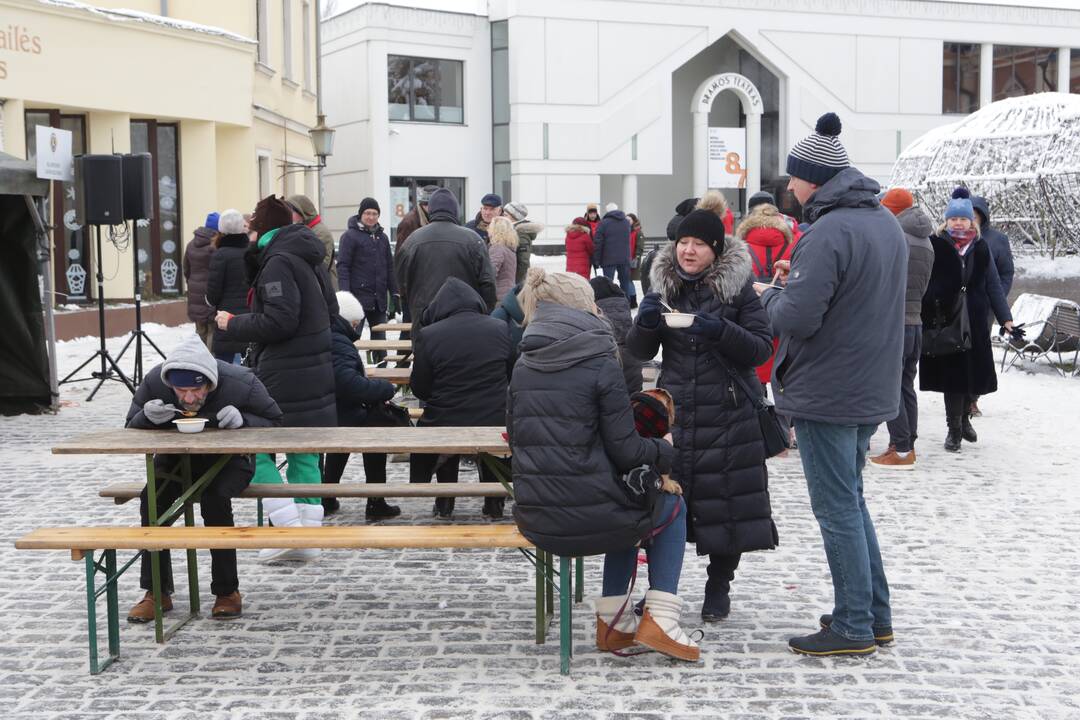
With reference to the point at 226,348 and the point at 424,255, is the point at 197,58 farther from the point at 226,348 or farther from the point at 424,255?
the point at 424,255

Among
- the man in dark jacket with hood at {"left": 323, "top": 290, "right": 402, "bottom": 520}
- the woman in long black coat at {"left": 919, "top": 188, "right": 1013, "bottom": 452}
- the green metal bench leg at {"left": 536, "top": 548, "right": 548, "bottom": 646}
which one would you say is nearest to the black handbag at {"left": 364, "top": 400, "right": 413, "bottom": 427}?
the man in dark jacket with hood at {"left": 323, "top": 290, "right": 402, "bottom": 520}

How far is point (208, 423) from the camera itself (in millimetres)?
5863

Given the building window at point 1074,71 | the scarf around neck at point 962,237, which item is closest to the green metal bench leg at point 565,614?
the scarf around neck at point 962,237

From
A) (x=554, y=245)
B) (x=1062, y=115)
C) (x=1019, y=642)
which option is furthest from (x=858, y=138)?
(x=1019, y=642)

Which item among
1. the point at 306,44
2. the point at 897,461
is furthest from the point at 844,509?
the point at 306,44

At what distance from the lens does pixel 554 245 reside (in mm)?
38094

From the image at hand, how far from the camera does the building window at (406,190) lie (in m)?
37.3

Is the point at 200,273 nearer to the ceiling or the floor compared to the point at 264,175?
nearer to the floor

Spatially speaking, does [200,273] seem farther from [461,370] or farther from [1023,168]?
[1023,168]

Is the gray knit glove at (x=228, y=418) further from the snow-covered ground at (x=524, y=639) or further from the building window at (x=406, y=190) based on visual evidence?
the building window at (x=406, y=190)

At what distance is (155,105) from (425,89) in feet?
59.4

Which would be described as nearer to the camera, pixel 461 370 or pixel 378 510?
pixel 461 370

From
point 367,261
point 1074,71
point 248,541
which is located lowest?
point 248,541

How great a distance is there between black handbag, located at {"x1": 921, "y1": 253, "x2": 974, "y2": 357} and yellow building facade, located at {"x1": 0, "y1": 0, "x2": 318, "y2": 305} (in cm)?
970
